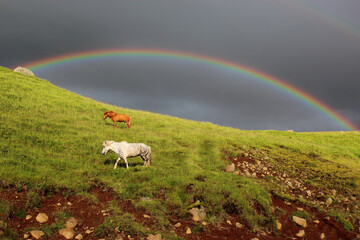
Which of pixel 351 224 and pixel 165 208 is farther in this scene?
pixel 351 224

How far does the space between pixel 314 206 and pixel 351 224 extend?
147cm

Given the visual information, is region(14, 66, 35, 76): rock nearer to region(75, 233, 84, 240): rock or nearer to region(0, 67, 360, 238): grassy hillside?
region(0, 67, 360, 238): grassy hillside

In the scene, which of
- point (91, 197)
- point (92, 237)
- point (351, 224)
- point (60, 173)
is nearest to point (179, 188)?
point (91, 197)

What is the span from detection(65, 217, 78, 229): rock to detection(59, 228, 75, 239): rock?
0.21 m

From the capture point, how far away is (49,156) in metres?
11.0

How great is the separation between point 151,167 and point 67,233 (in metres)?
5.58

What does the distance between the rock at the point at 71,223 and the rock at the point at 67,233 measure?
212mm

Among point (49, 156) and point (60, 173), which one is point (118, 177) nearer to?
point (60, 173)

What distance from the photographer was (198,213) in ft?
27.6

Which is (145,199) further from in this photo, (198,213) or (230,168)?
(230,168)

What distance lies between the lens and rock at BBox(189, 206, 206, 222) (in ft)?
26.9

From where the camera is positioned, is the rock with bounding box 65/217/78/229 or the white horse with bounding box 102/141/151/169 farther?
the white horse with bounding box 102/141/151/169

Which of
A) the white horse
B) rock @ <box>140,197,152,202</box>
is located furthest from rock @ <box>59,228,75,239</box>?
the white horse

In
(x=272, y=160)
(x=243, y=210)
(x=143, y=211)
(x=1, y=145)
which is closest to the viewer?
(x=143, y=211)
